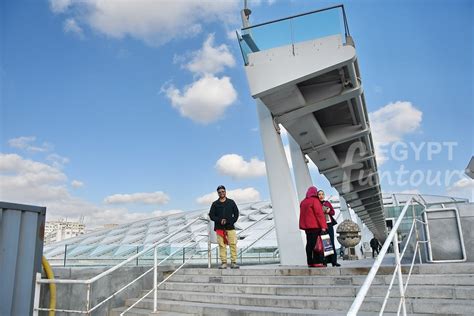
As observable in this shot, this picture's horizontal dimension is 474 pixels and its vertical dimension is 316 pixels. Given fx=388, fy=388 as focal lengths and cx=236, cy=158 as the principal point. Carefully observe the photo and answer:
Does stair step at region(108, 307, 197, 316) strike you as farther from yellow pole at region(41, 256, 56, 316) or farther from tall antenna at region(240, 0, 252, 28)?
tall antenna at region(240, 0, 252, 28)

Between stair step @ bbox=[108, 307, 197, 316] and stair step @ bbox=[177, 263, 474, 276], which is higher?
stair step @ bbox=[177, 263, 474, 276]

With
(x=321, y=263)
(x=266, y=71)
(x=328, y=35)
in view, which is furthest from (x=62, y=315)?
(x=328, y=35)

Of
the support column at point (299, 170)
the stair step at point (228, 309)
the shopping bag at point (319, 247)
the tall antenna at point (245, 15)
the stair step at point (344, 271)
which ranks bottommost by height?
the stair step at point (228, 309)

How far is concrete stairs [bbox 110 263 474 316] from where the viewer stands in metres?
5.20

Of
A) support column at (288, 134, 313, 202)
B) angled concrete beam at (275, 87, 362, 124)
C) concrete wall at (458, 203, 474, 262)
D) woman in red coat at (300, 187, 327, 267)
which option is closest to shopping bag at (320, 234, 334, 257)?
woman in red coat at (300, 187, 327, 267)

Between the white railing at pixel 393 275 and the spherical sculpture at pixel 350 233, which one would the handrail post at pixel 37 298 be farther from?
the spherical sculpture at pixel 350 233

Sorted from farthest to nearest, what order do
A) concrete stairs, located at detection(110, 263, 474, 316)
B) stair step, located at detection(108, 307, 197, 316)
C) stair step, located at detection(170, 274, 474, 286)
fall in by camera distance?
1. stair step, located at detection(108, 307, 197, 316)
2. stair step, located at detection(170, 274, 474, 286)
3. concrete stairs, located at detection(110, 263, 474, 316)

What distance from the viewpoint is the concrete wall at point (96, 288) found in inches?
253

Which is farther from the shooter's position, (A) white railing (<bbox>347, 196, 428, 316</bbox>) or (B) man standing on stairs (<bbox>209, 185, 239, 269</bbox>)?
(B) man standing on stairs (<bbox>209, 185, 239, 269</bbox>)

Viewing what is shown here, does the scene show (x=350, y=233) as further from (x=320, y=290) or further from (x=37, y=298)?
(x=37, y=298)


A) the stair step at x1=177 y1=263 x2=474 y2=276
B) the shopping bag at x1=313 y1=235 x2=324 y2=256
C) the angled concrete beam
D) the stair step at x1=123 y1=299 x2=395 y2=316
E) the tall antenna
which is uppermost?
the tall antenna

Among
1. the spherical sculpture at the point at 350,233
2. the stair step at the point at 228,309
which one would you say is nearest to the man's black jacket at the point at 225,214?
the stair step at the point at 228,309

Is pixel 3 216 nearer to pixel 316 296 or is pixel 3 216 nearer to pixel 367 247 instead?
pixel 316 296

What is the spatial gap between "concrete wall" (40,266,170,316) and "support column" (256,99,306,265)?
359cm
